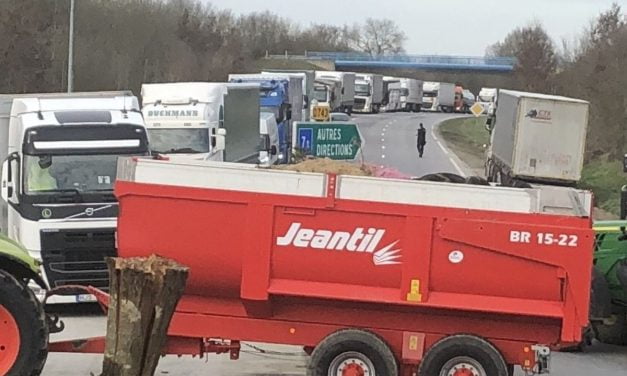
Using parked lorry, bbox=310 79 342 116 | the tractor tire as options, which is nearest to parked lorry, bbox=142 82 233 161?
the tractor tire

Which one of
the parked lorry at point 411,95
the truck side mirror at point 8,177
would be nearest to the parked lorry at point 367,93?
the parked lorry at point 411,95

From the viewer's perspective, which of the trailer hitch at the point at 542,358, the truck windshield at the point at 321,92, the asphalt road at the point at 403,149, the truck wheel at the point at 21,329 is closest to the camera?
the truck wheel at the point at 21,329

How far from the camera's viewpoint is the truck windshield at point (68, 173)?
15.3 m

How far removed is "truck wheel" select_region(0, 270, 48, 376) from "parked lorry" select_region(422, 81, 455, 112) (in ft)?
368

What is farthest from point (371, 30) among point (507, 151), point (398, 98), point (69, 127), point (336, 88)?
point (69, 127)

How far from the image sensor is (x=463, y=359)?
9945mm

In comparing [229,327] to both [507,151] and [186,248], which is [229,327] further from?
[507,151]

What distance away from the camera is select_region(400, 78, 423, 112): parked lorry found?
116 metres

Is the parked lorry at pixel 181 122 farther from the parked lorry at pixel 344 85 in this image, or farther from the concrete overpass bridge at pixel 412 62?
the concrete overpass bridge at pixel 412 62

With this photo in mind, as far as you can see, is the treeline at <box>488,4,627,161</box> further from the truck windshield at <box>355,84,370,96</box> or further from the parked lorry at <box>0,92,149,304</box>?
the parked lorry at <box>0,92,149,304</box>

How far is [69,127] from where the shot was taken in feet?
50.5

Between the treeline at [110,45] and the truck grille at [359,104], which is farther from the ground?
the treeline at [110,45]

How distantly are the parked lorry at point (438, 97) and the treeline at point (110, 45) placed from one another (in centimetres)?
3026

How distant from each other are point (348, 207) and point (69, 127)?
6648 mm
